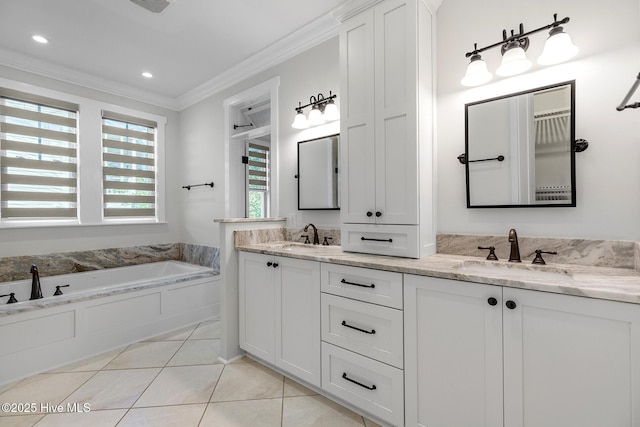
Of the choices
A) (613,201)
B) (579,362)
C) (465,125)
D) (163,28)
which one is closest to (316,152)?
(465,125)

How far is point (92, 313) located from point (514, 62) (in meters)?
3.48

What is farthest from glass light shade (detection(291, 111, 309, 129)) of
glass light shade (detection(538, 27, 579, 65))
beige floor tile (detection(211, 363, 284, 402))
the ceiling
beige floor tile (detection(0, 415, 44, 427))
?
beige floor tile (detection(0, 415, 44, 427))

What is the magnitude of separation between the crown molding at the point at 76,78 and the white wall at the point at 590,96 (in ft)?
12.3

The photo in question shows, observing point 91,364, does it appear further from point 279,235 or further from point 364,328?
point 364,328

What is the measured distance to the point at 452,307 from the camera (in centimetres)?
129

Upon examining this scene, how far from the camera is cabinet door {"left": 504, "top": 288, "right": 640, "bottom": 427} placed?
966mm

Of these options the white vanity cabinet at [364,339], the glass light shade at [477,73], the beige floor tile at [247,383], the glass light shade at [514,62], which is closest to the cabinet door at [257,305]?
the beige floor tile at [247,383]

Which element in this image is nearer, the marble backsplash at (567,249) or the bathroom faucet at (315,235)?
the marble backsplash at (567,249)

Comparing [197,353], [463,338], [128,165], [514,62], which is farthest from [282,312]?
[128,165]

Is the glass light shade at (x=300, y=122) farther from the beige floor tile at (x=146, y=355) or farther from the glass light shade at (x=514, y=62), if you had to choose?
the beige floor tile at (x=146, y=355)

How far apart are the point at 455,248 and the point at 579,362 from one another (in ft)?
2.82

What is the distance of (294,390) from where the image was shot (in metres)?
1.92

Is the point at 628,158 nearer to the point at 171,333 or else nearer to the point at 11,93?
the point at 171,333

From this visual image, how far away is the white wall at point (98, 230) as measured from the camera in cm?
293
